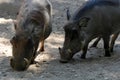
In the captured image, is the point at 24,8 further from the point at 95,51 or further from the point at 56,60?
the point at 95,51

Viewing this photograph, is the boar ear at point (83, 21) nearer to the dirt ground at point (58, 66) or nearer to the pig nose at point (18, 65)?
the dirt ground at point (58, 66)

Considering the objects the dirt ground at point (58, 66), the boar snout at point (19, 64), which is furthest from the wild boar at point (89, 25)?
the boar snout at point (19, 64)

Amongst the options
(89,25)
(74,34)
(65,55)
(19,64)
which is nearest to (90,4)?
(89,25)

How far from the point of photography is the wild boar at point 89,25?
775cm

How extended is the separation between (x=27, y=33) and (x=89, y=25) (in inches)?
61.1

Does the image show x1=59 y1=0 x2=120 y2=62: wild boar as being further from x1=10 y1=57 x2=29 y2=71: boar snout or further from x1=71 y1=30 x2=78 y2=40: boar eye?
x1=10 y1=57 x2=29 y2=71: boar snout

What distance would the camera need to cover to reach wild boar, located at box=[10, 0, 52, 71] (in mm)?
6879

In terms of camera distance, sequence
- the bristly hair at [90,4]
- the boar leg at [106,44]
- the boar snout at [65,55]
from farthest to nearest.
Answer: the boar leg at [106,44] < the bristly hair at [90,4] < the boar snout at [65,55]

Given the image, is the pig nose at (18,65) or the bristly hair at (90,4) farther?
the bristly hair at (90,4)

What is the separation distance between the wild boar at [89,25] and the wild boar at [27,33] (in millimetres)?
559

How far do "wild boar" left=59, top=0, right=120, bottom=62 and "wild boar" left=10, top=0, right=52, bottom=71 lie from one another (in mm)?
559

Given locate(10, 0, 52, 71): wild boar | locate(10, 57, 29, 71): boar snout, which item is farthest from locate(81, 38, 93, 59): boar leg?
locate(10, 57, 29, 71): boar snout

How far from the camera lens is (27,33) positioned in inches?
275

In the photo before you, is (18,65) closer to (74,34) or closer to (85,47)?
(74,34)
